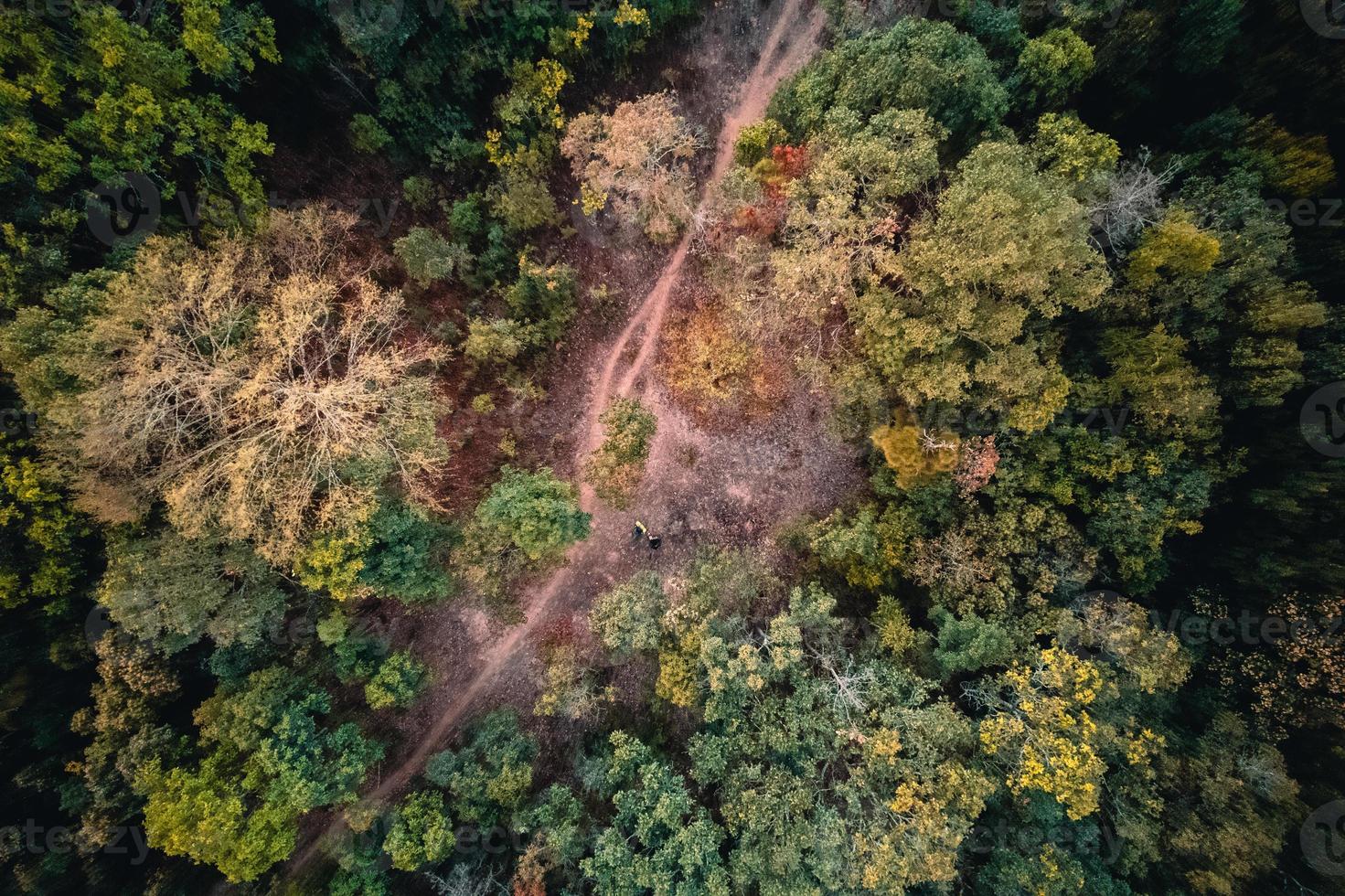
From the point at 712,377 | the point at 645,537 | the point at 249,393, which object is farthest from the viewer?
the point at 645,537

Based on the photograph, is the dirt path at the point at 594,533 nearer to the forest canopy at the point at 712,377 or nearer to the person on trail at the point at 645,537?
the person on trail at the point at 645,537

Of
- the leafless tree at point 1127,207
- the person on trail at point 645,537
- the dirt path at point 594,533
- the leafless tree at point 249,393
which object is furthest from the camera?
the person on trail at point 645,537

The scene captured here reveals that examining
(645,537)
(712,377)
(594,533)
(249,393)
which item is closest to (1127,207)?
(712,377)

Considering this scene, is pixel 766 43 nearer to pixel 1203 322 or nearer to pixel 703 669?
pixel 1203 322

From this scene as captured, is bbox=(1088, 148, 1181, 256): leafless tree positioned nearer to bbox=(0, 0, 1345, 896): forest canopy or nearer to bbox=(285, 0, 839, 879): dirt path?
bbox=(0, 0, 1345, 896): forest canopy

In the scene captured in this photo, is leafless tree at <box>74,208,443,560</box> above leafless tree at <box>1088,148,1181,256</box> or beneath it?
above

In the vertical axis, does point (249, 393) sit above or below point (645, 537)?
above

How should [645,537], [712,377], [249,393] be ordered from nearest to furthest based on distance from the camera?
[249,393], [712,377], [645,537]

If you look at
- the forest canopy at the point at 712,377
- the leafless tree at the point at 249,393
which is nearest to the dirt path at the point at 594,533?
the forest canopy at the point at 712,377

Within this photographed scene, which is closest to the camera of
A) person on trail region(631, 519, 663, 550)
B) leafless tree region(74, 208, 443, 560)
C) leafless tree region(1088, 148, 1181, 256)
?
leafless tree region(74, 208, 443, 560)

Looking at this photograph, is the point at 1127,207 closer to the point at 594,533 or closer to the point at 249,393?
the point at 594,533

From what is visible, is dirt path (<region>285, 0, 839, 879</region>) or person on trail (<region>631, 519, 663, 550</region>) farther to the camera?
person on trail (<region>631, 519, 663, 550</region>)

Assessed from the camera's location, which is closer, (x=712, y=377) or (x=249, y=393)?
(x=249, y=393)

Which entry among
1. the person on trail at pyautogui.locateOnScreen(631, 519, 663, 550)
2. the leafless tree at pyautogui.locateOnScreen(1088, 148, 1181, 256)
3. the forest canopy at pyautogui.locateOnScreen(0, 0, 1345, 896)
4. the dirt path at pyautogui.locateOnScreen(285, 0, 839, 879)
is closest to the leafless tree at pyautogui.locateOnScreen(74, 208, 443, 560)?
the forest canopy at pyautogui.locateOnScreen(0, 0, 1345, 896)
